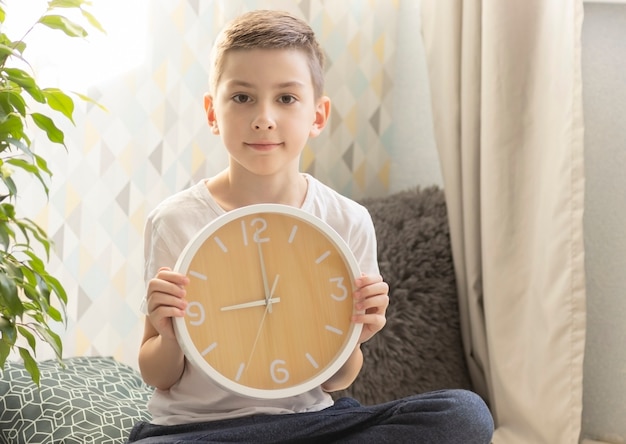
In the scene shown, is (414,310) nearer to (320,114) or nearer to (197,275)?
(320,114)

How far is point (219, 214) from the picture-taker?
1.52m

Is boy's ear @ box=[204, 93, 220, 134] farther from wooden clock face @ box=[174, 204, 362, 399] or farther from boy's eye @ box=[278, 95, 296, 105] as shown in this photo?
wooden clock face @ box=[174, 204, 362, 399]

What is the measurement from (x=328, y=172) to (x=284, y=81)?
3.93ft

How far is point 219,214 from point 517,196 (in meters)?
0.99

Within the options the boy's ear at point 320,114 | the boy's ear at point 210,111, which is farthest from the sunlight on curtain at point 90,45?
the boy's ear at point 320,114

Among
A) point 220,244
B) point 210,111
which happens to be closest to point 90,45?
point 210,111

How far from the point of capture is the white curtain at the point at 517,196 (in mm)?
2125

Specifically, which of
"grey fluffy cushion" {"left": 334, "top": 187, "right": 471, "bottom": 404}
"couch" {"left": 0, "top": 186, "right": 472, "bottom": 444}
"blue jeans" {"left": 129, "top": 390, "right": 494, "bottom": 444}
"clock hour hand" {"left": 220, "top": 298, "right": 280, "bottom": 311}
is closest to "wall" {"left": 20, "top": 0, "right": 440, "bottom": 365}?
"couch" {"left": 0, "top": 186, "right": 472, "bottom": 444}

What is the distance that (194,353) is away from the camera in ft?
4.35

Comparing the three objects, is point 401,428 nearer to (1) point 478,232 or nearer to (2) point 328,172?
(1) point 478,232

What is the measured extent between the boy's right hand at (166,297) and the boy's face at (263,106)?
0.83 feet

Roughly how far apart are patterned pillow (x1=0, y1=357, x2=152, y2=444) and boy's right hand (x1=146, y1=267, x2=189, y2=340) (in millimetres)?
508

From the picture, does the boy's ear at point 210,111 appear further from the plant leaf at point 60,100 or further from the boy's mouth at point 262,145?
the plant leaf at point 60,100

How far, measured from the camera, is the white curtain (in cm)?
212
